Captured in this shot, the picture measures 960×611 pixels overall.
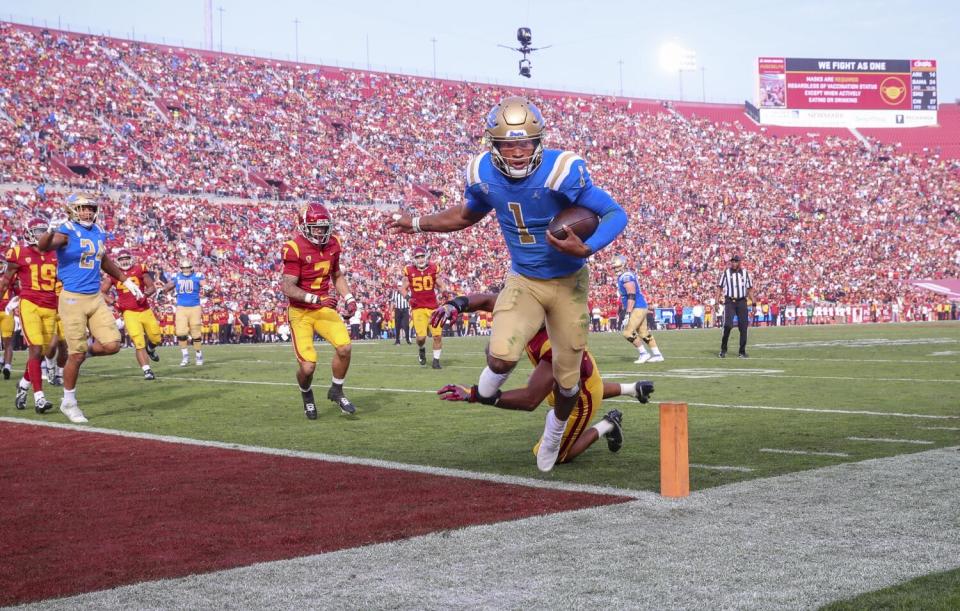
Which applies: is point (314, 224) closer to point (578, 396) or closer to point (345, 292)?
point (345, 292)

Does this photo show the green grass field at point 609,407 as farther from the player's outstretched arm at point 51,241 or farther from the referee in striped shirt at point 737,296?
the player's outstretched arm at point 51,241

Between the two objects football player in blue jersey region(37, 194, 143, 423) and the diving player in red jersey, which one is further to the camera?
football player in blue jersey region(37, 194, 143, 423)

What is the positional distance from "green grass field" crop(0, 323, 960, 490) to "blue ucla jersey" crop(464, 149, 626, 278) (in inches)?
47.4

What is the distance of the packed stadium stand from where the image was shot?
115ft

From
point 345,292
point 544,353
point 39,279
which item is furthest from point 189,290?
point 544,353

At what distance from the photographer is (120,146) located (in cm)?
3634

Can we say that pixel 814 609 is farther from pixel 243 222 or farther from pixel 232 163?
pixel 232 163

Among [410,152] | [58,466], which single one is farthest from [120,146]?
Result: [58,466]

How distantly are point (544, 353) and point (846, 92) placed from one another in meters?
57.1

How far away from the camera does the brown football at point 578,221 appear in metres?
5.61

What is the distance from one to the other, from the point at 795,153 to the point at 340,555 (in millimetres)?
52927

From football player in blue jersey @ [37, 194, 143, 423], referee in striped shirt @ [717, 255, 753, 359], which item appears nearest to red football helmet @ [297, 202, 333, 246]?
football player in blue jersey @ [37, 194, 143, 423]

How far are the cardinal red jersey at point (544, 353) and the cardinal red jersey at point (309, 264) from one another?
339cm

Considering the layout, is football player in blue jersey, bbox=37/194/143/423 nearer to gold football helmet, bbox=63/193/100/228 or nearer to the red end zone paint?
gold football helmet, bbox=63/193/100/228
